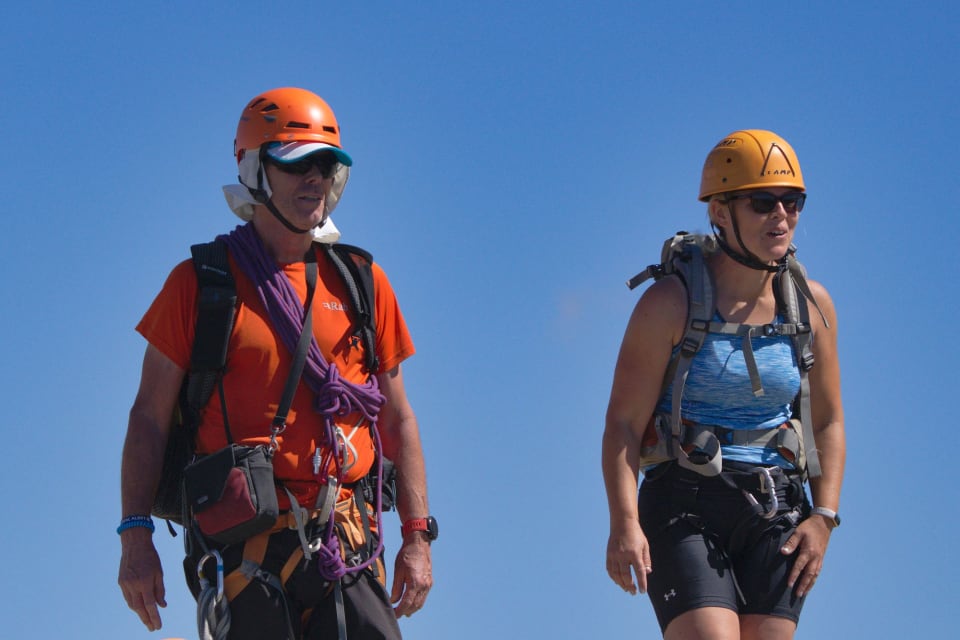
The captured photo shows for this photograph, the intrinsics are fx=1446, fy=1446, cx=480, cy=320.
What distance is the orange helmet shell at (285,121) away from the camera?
22.3 ft

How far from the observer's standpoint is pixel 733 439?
716 centimetres

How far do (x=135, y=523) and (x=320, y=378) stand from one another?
102 cm

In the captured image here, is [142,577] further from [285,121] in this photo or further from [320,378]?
[285,121]

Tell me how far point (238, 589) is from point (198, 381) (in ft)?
3.04

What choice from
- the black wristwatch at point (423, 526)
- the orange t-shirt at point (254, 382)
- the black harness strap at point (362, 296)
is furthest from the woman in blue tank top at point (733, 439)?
the orange t-shirt at point (254, 382)

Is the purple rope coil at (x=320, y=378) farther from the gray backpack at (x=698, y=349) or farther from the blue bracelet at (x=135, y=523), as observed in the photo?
the gray backpack at (x=698, y=349)

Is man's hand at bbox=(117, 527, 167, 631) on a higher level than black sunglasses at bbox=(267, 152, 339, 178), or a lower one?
lower

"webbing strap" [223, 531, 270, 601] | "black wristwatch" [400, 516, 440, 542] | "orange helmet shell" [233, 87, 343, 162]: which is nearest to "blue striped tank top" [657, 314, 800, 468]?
"black wristwatch" [400, 516, 440, 542]

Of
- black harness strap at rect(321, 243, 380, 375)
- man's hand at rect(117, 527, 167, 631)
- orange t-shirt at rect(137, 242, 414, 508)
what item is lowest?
man's hand at rect(117, 527, 167, 631)

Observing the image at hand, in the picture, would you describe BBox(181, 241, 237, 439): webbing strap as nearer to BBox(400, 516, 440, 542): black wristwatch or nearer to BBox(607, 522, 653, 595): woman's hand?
BBox(400, 516, 440, 542): black wristwatch

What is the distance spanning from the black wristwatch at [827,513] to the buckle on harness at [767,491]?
30cm

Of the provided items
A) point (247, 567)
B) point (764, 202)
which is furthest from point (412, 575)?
point (764, 202)

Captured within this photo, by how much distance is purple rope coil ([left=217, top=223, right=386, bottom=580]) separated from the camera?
6398 millimetres

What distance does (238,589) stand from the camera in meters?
6.27
